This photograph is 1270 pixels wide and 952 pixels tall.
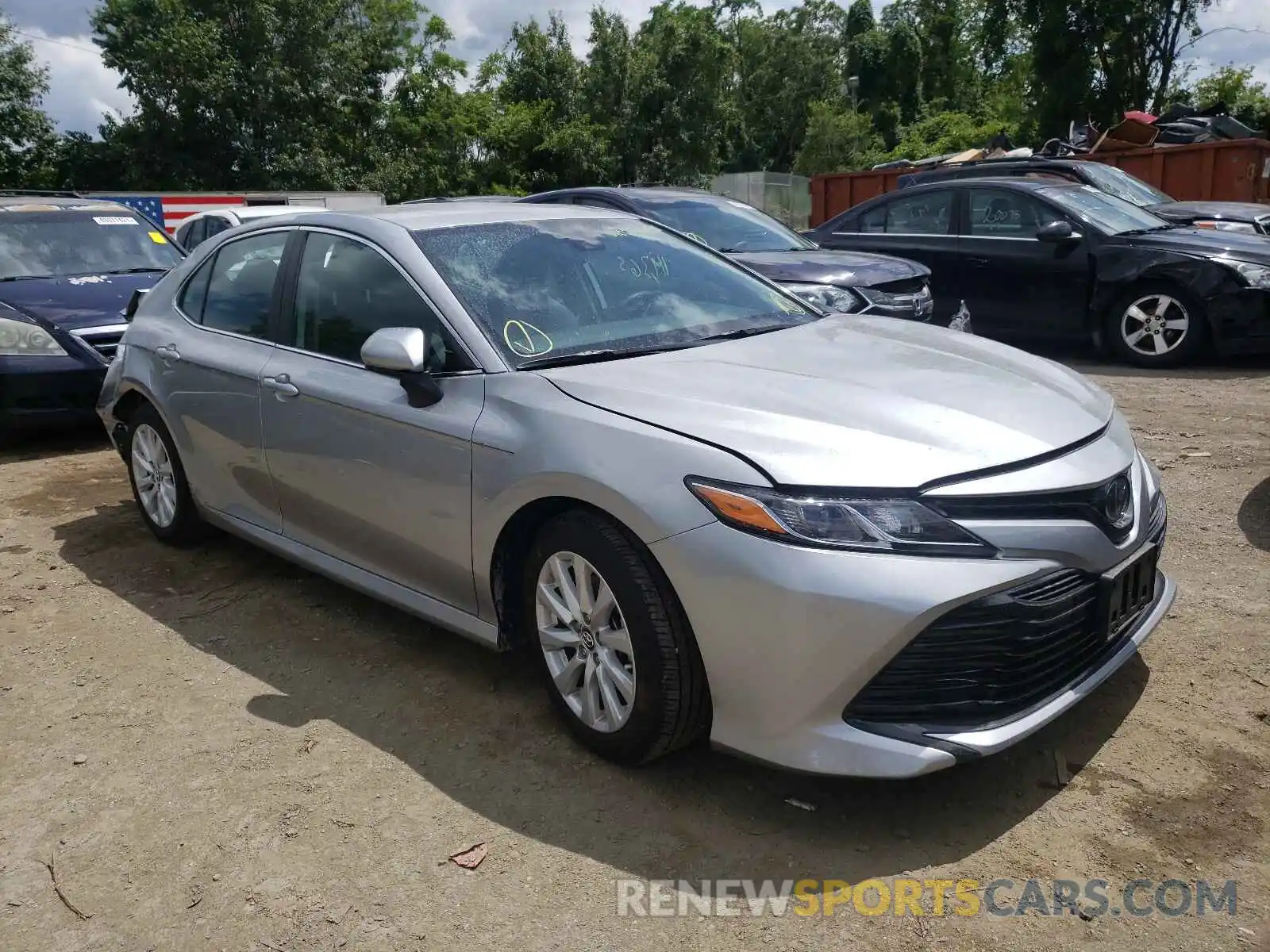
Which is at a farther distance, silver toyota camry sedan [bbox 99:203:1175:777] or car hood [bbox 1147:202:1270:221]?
car hood [bbox 1147:202:1270:221]

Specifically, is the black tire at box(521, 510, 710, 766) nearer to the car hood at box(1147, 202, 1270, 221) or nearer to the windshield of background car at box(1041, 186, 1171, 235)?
the windshield of background car at box(1041, 186, 1171, 235)

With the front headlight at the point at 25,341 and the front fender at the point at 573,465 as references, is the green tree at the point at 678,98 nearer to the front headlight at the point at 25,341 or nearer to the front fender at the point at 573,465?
the front headlight at the point at 25,341

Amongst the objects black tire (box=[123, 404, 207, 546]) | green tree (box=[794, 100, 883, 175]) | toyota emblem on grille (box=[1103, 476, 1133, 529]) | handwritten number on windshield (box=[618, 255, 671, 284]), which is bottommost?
black tire (box=[123, 404, 207, 546])

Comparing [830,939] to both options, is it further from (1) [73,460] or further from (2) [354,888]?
(1) [73,460]

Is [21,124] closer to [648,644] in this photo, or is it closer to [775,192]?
[775,192]

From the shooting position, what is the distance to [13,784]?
10.5ft

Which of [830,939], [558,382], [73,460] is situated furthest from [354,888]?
[73,460]

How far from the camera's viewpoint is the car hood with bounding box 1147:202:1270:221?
10.8 metres

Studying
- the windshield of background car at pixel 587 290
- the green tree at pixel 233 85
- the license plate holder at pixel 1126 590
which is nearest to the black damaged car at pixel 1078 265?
the windshield of background car at pixel 587 290

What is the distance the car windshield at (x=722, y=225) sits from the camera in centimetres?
807

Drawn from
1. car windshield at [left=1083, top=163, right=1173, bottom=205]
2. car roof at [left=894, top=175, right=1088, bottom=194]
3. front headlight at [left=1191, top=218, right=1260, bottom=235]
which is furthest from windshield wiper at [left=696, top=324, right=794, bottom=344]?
front headlight at [left=1191, top=218, right=1260, bottom=235]

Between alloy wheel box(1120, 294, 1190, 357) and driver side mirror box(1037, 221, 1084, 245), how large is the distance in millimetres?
700

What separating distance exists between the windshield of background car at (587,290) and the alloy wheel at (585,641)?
718 millimetres

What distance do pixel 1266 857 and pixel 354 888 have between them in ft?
7.16
